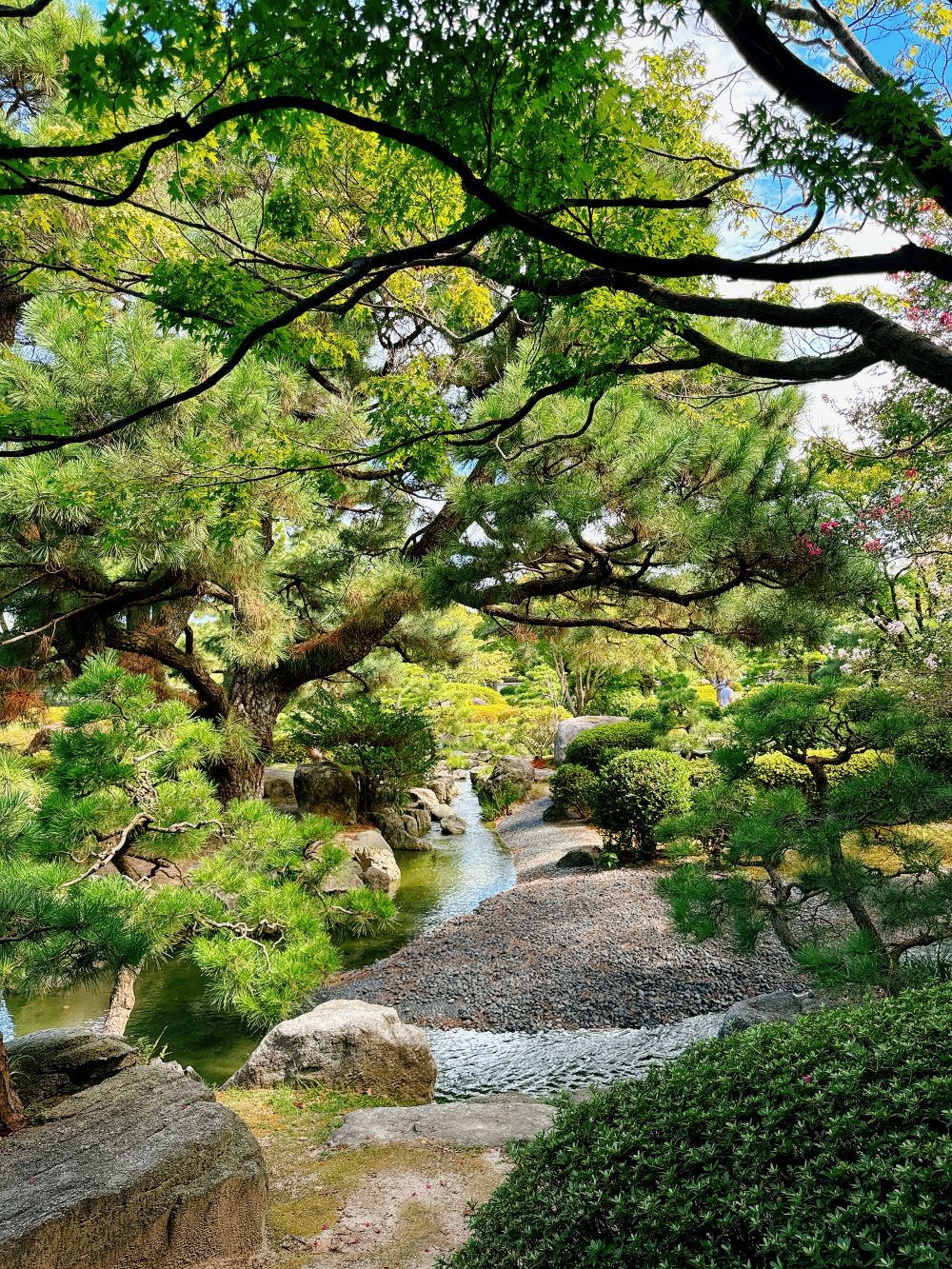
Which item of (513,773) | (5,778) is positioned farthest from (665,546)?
(513,773)

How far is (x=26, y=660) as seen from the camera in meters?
6.16

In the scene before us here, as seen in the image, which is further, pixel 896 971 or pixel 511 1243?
pixel 896 971

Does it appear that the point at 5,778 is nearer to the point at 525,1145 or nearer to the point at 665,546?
the point at 525,1145

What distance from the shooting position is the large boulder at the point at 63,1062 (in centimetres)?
265

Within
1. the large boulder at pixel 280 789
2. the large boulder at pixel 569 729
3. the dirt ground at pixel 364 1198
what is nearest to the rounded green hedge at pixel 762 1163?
the dirt ground at pixel 364 1198

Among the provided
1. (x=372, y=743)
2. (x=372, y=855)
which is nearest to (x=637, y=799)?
(x=372, y=855)

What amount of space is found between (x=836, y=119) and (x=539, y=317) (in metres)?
1.12

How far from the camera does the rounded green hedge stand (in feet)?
3.60

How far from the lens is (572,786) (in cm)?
1020

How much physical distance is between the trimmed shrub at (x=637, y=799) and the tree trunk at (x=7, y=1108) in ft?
19.7

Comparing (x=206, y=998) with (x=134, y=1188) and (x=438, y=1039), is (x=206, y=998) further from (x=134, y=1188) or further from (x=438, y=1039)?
(x=134, y=1188)

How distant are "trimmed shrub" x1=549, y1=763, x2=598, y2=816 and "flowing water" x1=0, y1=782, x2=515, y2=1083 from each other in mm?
1416

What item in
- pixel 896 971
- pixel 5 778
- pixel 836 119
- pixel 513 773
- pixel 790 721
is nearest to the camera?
pixel 836 119

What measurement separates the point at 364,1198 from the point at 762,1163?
167 centimetres
